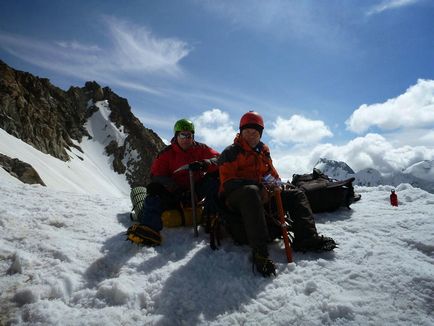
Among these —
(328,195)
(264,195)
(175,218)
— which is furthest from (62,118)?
(264,195)

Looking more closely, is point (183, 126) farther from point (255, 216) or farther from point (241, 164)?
point (255, 216)

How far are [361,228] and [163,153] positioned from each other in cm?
435

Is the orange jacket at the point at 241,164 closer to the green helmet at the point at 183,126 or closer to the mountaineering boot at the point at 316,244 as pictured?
the mountaineering boot at the point at 316,244

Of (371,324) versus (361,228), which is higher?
(361,228)

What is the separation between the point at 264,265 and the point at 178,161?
347 centimetres

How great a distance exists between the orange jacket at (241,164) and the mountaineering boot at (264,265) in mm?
1250

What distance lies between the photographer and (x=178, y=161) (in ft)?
23.5

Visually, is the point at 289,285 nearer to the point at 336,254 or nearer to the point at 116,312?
the point at 336,254

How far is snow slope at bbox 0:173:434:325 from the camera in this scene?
3.50 metres

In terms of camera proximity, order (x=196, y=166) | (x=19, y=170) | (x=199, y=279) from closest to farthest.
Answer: (x=199, y=279) < (x=196, y=166) < (x=19, y=170)

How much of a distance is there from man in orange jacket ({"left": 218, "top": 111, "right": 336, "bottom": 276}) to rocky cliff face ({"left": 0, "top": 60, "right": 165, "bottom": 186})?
58.2m

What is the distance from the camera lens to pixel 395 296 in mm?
3693

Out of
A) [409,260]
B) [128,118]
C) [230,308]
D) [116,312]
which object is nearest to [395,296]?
[409,260]

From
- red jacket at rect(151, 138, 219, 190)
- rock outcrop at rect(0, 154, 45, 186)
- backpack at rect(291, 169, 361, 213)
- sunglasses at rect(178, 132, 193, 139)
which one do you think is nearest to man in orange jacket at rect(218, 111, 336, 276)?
red jacket at rect(151, 138, 219, 190)
